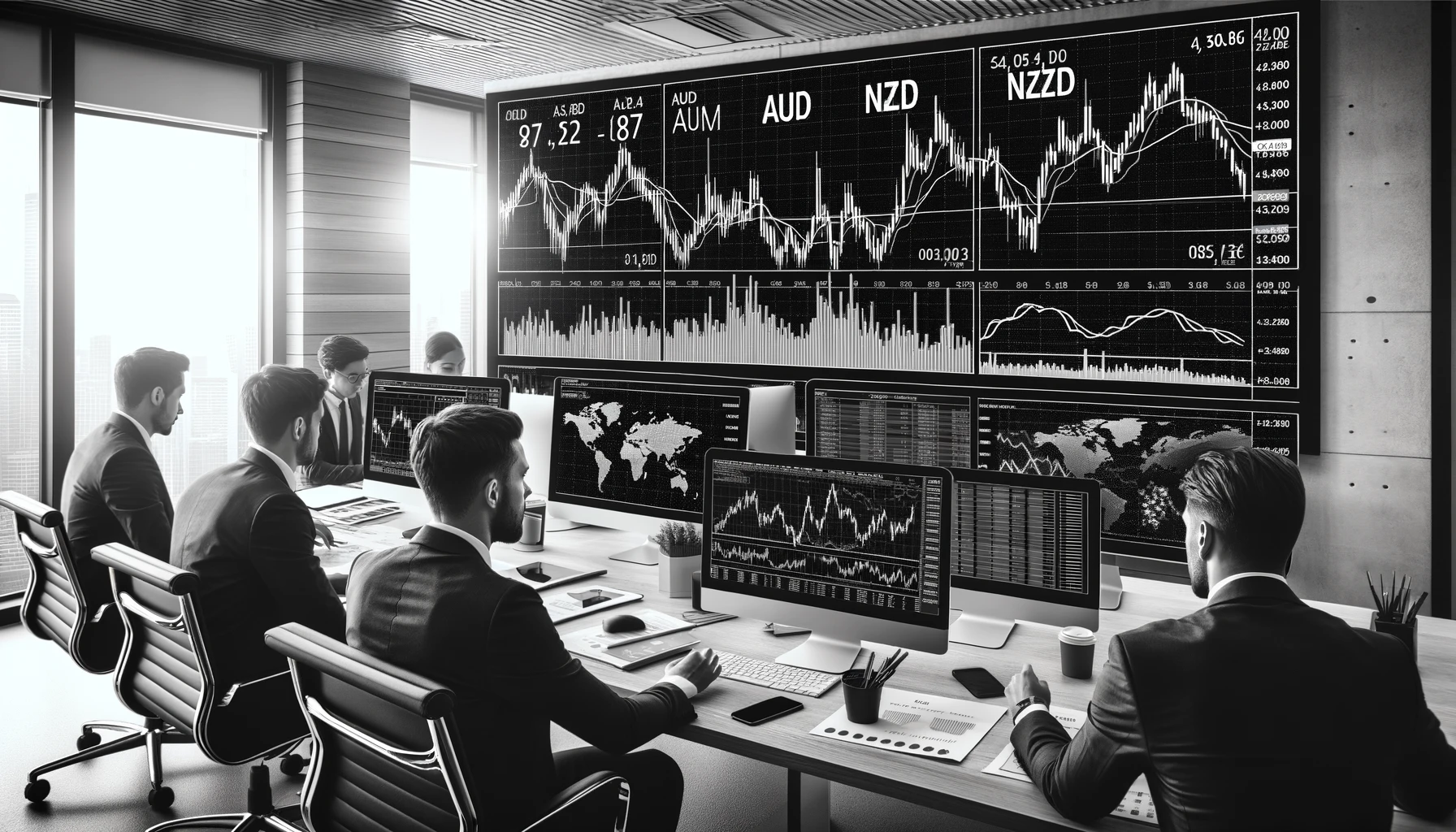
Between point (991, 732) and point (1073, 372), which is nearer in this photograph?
point (991, 732)

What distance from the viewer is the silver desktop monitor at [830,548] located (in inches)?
85.3

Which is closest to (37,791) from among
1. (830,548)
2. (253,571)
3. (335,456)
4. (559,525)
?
(253,571)

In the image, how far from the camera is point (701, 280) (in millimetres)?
5230

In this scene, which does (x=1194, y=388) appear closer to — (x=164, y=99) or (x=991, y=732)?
(x=991, y=732)

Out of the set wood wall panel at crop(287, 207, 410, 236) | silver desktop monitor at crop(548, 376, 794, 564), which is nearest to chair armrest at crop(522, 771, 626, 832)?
silver desktop monitor at crop(548, 376, 794, 564)

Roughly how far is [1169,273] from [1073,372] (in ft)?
1.70

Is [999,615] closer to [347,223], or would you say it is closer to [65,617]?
[65,617]

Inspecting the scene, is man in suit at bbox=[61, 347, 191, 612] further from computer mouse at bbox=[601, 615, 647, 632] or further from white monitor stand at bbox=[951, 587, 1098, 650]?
white monitor stand at bbox=[951, 587, 1098, 650]

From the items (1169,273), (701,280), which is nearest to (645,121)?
(701,280)

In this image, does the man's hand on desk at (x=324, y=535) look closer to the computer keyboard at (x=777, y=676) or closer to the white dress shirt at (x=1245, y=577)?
the computer keyboard at (x=777, y=676)

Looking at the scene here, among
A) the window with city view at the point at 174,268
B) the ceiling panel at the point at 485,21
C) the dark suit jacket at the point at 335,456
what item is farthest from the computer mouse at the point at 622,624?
the window with city view at the point at 174,268

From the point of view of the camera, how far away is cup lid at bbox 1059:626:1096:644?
2.22 meters

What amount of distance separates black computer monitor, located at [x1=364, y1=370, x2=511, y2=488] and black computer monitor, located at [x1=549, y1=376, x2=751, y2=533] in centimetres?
30

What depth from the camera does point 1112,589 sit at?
2.78 meters
